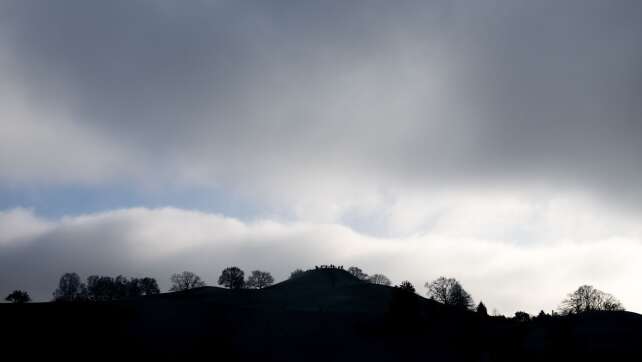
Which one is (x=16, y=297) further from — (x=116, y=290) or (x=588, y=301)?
(x=588, y=301)

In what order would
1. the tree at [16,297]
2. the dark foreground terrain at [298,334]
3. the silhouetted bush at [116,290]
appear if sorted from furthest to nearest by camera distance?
the silhouetted bush at [116,290] < the tree at [16,297] < the dark foreground terrain at [298,334]

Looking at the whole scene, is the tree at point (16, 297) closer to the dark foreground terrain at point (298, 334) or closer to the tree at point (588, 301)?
the dark foreground terrain at point (298, 334)

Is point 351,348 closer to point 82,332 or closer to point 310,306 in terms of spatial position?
point 310,306

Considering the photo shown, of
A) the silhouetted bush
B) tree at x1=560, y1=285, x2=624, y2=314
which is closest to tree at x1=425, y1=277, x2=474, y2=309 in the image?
tree at x1=560, y1=285, x2=624, y2=314

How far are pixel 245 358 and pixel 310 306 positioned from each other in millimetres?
51964

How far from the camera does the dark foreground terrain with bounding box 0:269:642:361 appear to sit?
73.4 metres

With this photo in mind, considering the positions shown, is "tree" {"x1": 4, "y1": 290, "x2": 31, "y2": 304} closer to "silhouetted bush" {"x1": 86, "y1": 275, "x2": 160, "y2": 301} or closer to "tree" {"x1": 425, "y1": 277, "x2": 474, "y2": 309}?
"silhouetted bush" {"x1": 86, "y1": 275, "x2": 160, "y2": 301}

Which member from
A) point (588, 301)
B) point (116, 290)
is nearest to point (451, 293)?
point (588, 301)

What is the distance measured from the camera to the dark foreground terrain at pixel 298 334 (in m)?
73.4

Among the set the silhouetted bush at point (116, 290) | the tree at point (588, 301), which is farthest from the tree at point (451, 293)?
the silhouetted bush at point (116, 290)

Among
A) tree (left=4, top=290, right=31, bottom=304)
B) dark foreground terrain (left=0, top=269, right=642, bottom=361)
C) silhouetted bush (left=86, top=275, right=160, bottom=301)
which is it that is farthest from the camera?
silhouetted bush (left=86, top=275, right=160, bottom=301)

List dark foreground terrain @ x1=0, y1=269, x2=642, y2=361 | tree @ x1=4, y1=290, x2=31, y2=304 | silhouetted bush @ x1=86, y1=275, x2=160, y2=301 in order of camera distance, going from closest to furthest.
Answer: dark foreground terrain @ x1=0, y1=269, x2=642, y2=361, tree @ x1=4, y1=290, x2=31, y2=304, silhouetted bush @ x1=86, y1=275, x2=160, y2=301

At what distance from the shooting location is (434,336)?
98.8m

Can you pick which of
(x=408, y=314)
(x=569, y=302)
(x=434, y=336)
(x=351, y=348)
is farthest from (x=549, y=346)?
(x=569, y=302)
